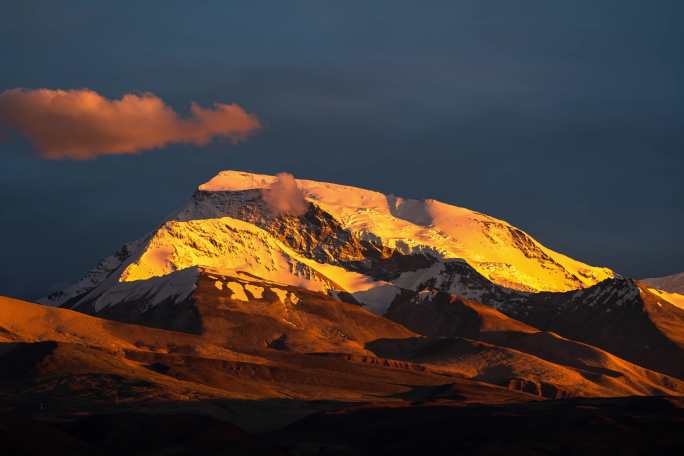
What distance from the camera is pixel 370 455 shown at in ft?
652

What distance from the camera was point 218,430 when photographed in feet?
586

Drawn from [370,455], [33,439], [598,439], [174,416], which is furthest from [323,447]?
[33,439]

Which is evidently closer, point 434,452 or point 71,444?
point 71,444

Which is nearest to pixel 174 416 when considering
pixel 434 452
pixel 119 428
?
pixel 119 428

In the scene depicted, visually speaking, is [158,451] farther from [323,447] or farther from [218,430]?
[323,447]

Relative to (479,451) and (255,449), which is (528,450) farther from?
(255,449)

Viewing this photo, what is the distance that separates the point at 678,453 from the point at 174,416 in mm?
67146

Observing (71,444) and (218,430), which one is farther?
(218,430)

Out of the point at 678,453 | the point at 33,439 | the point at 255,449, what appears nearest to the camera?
the point at 33,439

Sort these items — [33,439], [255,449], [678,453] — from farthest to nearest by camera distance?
[678,453], [255,449], [33,439]

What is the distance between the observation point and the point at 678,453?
188m

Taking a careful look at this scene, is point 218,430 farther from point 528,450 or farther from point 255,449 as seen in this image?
point 528,450

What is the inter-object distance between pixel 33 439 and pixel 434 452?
5984cm

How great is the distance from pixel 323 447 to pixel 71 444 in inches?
1770
